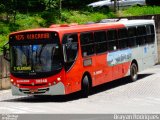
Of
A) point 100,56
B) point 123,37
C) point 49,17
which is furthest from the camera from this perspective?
point 49,17

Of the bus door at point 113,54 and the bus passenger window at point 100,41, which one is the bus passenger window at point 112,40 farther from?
the bus passenger window at point 100,41

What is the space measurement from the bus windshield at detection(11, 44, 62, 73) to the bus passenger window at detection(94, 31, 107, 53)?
289cm

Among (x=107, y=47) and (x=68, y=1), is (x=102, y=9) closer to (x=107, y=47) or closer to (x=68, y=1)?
(x=68, y=1)

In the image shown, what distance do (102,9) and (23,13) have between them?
6942 mm

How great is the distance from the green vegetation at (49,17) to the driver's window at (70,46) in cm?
674

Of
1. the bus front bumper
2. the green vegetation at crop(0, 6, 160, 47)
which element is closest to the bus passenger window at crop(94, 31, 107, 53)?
the bus front bumper

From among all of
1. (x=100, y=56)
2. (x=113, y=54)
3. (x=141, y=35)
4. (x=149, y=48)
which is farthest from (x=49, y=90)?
(x=149, y=48)

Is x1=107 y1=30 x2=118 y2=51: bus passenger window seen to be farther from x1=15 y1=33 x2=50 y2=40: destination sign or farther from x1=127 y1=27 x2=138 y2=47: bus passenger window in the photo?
x1=15 y1=33 x2=50 y2=40: destination sign

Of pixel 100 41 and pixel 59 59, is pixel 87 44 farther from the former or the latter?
pixel 59 59

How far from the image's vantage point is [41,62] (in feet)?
61.5

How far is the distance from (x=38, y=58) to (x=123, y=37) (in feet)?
20.0

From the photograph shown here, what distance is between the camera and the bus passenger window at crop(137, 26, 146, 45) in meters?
25.5

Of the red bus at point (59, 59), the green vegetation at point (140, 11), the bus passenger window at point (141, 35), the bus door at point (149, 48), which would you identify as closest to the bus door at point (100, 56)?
the red bus at point (59, 59)

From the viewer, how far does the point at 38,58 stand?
18766 millimetres
